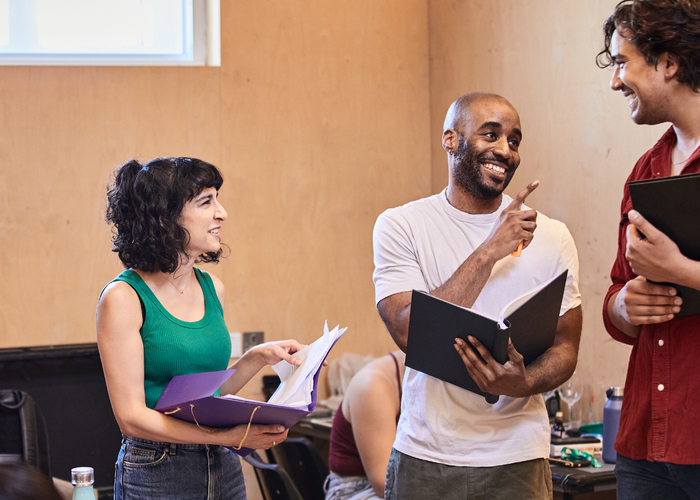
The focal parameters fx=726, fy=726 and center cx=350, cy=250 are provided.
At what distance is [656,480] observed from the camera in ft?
4.54

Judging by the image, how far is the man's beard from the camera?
179 centimetres

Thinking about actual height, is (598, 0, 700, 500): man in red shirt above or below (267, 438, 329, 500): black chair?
above

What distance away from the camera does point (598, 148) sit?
2.96m

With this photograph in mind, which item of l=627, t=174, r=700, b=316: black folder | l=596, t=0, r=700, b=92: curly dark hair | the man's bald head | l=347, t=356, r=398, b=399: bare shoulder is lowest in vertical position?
l=347, t=356, r=398, b=399: bare shoulder

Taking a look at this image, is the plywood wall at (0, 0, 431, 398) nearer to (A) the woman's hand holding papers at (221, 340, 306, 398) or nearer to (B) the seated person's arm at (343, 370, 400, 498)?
(B) the seated person's arm at (343, 370, 400, 498)

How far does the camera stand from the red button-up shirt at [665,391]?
4.43ft

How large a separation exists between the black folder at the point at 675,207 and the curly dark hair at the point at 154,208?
0.95 m

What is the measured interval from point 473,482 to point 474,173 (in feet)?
2.40

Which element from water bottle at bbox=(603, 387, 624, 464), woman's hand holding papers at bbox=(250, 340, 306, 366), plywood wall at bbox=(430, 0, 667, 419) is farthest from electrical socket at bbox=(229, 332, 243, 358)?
woman's hand holding papers at bbox=(250, 340, 306, 366)

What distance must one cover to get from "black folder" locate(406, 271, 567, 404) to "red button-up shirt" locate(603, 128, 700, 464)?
7.7 inches

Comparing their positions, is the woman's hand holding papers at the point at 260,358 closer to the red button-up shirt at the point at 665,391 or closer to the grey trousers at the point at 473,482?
the grey trousers at the point at 473,482

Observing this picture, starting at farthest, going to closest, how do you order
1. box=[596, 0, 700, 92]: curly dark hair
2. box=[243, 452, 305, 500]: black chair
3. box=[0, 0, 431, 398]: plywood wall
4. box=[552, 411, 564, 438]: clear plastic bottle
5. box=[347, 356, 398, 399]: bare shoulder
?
box=[0, 0, 431, 398]: plywood wall < box=[552, 411, 564, 438]: clear plastic bottle < box=[347, 356, 398, 399]: bare shoulder < box=[243, 452, 305, 500]: black chair < box=[596, 0, 700, 92]: curly dark hair

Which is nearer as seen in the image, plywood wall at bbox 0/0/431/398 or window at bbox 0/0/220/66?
plywood wall at bbox 0/0/431/398

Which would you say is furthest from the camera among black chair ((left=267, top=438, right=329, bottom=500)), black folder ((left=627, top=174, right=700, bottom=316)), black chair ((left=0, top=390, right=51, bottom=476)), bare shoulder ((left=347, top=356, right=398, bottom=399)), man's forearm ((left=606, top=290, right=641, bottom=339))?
black chair ((left=0, top=390, right=51, bottom=476))
